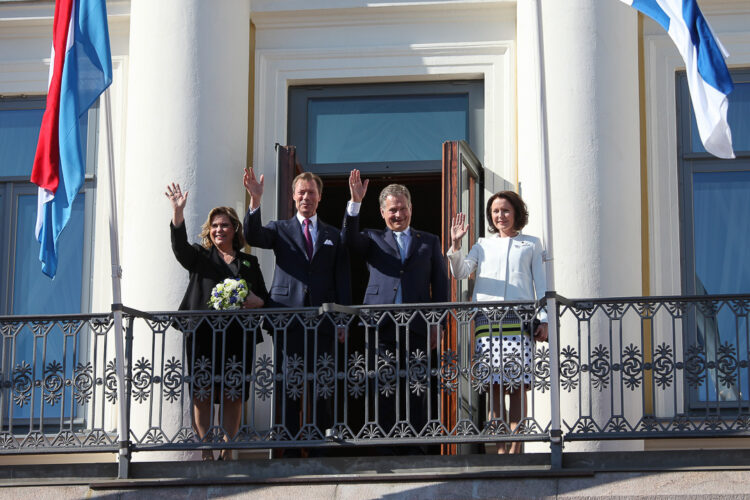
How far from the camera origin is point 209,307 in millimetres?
10766

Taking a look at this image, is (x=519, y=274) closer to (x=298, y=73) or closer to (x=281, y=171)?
(x=281, y=171)

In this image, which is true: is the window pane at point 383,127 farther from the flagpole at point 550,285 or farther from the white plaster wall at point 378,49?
the flagpole at point 550,285

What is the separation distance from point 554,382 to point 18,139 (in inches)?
236

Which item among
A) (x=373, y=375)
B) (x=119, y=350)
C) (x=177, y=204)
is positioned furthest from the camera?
(x=177, y=204)

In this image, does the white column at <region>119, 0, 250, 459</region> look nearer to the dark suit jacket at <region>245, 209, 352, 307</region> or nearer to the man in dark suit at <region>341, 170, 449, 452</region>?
the dark suit jacket at <region>245, 209, 352, 307</region>

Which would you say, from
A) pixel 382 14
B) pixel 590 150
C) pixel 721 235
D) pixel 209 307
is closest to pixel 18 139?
pixel 382 14

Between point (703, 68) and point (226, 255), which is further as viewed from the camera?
point (226, 255)

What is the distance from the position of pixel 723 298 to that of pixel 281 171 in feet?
12.8

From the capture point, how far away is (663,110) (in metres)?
12.9

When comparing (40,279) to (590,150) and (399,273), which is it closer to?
(399,273)

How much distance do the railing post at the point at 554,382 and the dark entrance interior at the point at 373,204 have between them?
11.7 ft

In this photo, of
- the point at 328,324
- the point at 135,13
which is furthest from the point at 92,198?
the point at 328,324

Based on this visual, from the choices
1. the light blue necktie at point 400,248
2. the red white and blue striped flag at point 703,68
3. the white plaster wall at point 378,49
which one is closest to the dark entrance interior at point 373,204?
the white plaster wall at point 378,49

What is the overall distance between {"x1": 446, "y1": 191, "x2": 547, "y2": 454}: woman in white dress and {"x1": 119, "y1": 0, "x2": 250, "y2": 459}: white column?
2680mm
